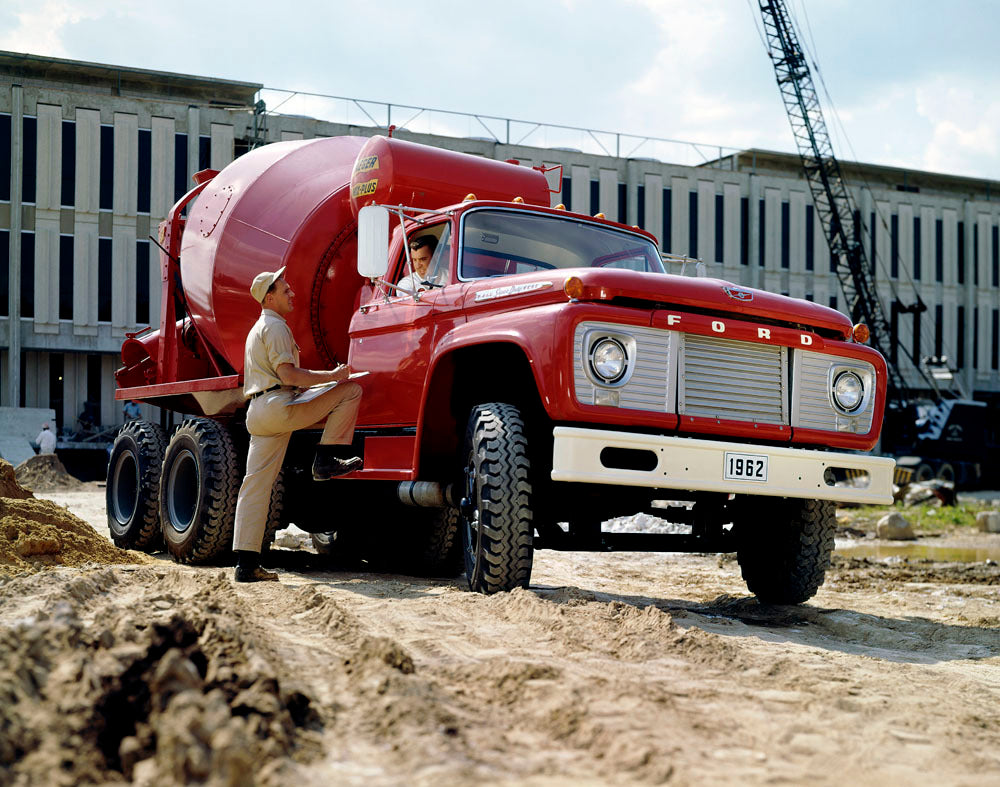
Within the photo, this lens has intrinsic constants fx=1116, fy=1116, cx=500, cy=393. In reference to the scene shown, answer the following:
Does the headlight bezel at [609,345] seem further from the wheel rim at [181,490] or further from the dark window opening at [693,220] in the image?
the dark window opening at [693,220]

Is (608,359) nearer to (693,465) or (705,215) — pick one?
(693,465)

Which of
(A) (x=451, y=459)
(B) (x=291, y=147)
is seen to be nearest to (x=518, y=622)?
(A) (x=451, y=459)

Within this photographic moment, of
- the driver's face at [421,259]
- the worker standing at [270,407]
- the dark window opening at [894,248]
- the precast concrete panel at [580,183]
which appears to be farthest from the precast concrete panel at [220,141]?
the worker standing at [270,407]

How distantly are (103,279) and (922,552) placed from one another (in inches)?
1193

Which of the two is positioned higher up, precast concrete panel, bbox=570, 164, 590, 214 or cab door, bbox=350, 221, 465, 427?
precast concrete panel, bbox=570, 164, 590, 214

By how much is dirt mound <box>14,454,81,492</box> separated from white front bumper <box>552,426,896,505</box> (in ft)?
65.3

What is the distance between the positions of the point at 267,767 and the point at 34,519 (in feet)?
21.6

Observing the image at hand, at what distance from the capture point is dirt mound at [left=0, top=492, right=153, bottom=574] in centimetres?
782

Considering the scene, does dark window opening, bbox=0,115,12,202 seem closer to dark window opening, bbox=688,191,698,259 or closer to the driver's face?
dark window opening, bbox=688,191,698,259

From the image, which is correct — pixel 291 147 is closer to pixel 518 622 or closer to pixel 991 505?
pixel 518 622

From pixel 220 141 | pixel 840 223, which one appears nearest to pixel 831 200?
pixel 840 223

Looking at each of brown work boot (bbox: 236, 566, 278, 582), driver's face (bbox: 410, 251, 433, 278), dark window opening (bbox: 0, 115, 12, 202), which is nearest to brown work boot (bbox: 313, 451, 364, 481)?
brown work boot (bbox: 236, 566, 278, 582)

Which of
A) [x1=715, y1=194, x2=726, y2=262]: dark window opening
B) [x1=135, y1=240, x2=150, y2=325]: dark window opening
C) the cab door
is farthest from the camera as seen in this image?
[x1=715, y1=194, x2=726, y2=262]: dark window opening

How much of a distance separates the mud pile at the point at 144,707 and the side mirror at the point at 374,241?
2.99 metres
